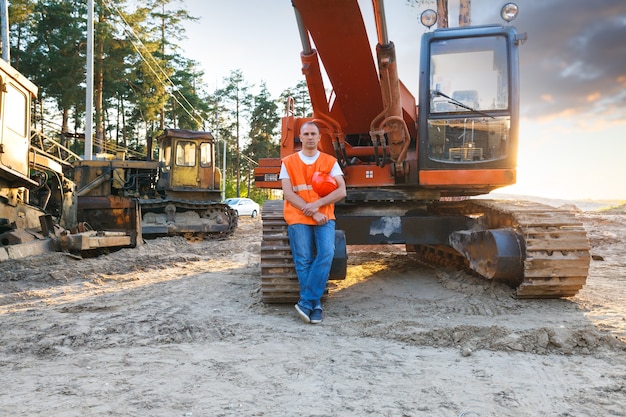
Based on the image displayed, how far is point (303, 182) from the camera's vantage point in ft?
15.0

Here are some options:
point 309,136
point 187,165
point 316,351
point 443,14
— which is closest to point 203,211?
point 187,165

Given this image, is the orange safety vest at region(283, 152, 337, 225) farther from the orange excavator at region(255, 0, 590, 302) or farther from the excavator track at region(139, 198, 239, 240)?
the excavator track at region(139, 198, 239, 240)

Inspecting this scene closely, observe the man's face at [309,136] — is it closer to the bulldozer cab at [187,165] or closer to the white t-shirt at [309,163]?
the white t-shirt at [309,163]

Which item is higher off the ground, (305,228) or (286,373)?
(305,228)

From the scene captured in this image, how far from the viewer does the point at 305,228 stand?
454cm

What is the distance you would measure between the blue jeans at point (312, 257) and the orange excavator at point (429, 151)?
294 mm

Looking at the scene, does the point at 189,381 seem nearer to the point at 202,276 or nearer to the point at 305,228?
the point at 305,228

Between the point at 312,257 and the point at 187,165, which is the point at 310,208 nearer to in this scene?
the point at 312,257

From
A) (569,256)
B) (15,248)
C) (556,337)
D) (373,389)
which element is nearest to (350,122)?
(569,256)

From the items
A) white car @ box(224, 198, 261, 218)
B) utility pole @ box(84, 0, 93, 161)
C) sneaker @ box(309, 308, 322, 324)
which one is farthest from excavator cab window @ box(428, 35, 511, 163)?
white car @ box(224, 198, 261, 218)

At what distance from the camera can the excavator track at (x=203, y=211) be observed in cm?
1375

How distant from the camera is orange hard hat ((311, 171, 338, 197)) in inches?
178

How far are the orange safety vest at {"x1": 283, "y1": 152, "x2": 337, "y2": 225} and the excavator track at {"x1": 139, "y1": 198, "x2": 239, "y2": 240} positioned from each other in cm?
971

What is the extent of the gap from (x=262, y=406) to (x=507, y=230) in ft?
10.9
